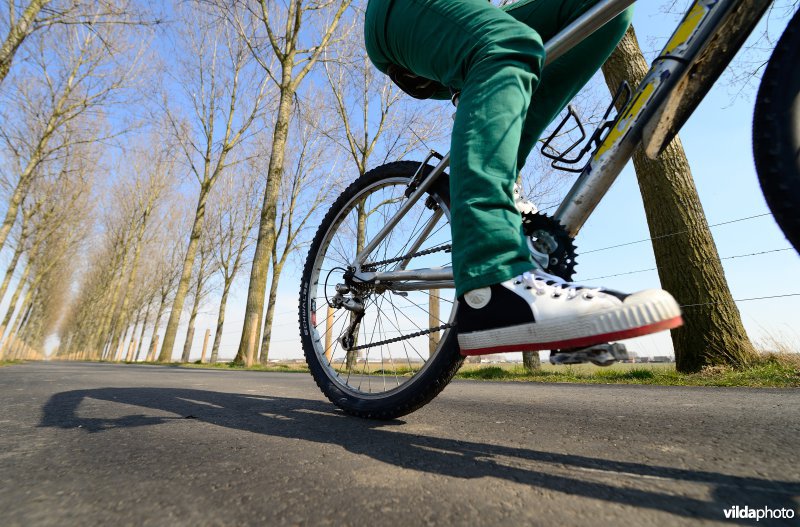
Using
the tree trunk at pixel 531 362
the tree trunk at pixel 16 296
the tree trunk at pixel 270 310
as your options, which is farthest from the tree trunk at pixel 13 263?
the tree trunk at pixel 531 362

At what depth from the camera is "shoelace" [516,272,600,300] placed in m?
0.90

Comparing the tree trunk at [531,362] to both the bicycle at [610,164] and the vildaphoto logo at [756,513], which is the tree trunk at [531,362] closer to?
the bicycle at [610,164]

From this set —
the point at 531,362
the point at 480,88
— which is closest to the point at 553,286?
the point at 480,88

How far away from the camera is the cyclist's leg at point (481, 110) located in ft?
3.25

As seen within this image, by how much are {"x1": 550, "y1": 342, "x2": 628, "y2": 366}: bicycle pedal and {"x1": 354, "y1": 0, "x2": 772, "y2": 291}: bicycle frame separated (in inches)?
19.2

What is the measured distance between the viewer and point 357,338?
203 centimetres

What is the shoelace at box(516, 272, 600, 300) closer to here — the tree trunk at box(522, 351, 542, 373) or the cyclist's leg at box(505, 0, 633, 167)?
the cyclist's leg at box(505, 0, 633, 167)

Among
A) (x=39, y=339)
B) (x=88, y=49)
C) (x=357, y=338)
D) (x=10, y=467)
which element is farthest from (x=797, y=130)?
(x=39, y=339)

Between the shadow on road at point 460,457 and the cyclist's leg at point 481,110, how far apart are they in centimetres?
39

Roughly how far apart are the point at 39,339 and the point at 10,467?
43707mm

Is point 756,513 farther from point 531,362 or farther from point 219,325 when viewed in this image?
point 219,325

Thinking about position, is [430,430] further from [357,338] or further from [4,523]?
[4,523]

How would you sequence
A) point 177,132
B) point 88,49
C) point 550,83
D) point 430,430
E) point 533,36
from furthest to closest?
1. point 177,132
2. point 88,49
3. point 550,83
4. point 430,430
5. point 533,36

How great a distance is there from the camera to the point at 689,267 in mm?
3961
